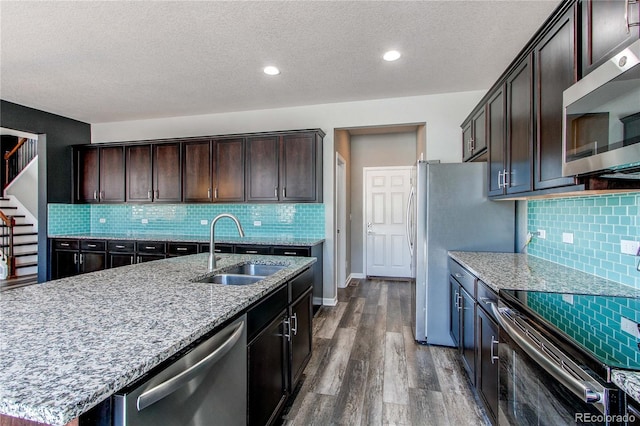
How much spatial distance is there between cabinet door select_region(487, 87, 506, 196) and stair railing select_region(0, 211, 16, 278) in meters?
7.59

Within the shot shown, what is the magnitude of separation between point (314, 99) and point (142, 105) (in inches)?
92.1

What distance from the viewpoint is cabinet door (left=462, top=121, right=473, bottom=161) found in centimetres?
332

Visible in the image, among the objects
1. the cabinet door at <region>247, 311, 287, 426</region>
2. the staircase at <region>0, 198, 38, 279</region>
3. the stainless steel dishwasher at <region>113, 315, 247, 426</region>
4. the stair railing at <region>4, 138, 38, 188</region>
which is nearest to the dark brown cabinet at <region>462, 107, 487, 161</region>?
the cabinet door at <region>247, 311, 287, 426</region>

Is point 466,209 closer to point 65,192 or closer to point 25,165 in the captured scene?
point 65,192

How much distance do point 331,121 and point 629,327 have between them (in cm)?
360

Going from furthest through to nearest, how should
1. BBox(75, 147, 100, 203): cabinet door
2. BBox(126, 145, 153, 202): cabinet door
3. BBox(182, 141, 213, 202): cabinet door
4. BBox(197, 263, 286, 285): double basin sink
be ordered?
1. BBox(75, 147, 100, 203): cabinet door
2. BBox(126, 145, 153, 202): cabinet door
3. BBox(182, 141, 213, 202): cabinet door
4. BBox(197, 263, 286, 285): double basin sink

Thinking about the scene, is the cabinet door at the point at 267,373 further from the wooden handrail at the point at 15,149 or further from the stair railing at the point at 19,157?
the wooden handrail at the point at 15,149

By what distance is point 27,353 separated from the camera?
805 mm

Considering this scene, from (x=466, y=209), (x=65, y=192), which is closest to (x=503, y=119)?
(x=466, y=209)

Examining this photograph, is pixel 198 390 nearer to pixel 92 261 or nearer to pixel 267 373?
pixel 267 373

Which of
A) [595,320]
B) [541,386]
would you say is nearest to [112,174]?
[541,386]

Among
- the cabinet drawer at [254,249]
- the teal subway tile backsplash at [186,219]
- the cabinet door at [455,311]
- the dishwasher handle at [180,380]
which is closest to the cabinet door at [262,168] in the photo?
the teal subway tile backsplash at [186,219]

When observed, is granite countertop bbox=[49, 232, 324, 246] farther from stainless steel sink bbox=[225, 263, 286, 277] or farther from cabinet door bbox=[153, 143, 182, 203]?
stainless steel sink bbox=[225, 263, 286, 277]

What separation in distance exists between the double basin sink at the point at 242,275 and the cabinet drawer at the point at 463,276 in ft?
4.26
